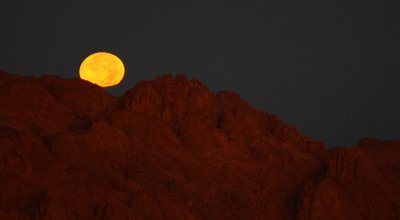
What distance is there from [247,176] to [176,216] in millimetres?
9788

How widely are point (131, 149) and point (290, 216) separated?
38.5ft

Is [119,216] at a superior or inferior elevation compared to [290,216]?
inferior

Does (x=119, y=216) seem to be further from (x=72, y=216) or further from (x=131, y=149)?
(x=131, y=149)

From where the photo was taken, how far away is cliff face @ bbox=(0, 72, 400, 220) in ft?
194

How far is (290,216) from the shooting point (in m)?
65.1

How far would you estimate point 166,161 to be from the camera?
213 ft

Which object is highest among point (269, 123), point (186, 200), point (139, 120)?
point (269, 123)

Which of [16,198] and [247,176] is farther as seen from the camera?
[247,176]

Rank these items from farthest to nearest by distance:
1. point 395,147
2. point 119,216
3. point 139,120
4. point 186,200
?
1. point 395,147
2. point 139,120
3. point 186,200
4. point 119,216

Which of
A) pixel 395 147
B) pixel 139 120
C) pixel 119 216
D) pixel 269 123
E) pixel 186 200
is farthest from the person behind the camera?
pixel 395 147

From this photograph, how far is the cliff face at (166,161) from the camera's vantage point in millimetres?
59000

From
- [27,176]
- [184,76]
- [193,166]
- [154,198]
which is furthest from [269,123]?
[27,176]

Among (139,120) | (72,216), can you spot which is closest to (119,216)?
(72,216)

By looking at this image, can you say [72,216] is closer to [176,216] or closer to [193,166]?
[176,216]
